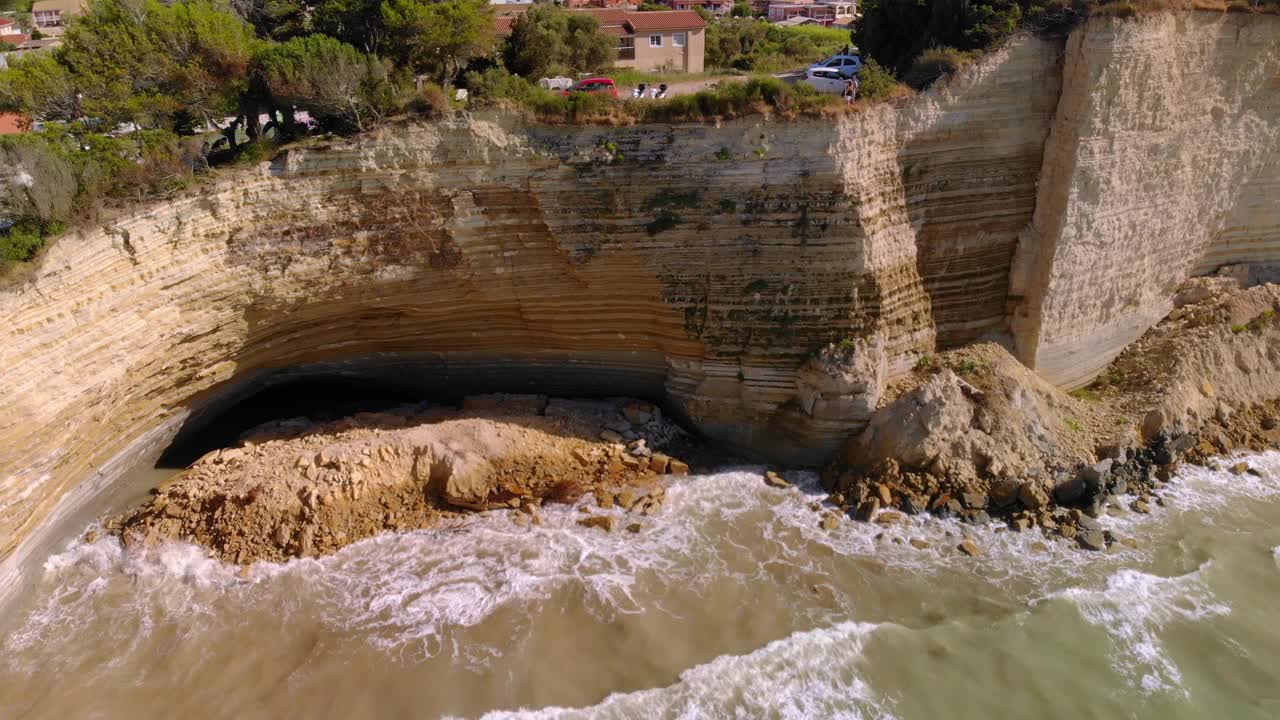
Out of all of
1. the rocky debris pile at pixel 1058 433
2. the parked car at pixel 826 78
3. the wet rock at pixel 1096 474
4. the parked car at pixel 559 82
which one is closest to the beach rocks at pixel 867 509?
the rocky debris pile at pixel 1058 433

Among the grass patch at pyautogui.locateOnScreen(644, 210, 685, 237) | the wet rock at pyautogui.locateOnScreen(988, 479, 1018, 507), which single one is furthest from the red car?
the wet rock at pyautogui.locateOnScreen(988, 479, 1018, 507)

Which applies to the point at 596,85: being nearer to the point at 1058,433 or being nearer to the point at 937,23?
the point at 937,23

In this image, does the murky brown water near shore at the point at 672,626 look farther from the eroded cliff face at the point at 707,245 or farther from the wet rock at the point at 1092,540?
the eroded cliff face at the point at 707,245

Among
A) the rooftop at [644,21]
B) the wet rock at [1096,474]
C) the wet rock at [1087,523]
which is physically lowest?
the wet rock at [1087,523]

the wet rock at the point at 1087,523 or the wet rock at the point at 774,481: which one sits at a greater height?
the wet rock at the point at 774,481

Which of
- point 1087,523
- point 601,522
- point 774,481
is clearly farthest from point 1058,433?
point 601,522

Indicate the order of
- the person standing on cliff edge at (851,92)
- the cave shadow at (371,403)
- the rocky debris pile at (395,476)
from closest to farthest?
the rocky debris pile at (395,476) → the person standing on cliff edge at (851,92) → the cave shadow at (371,403)

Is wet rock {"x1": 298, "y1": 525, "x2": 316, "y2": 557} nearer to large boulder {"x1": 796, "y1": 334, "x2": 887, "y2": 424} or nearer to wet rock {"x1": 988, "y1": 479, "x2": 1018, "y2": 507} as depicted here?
large boulder {"x1": 796, "y1": 334, "x2": 887, "y2": 424}
